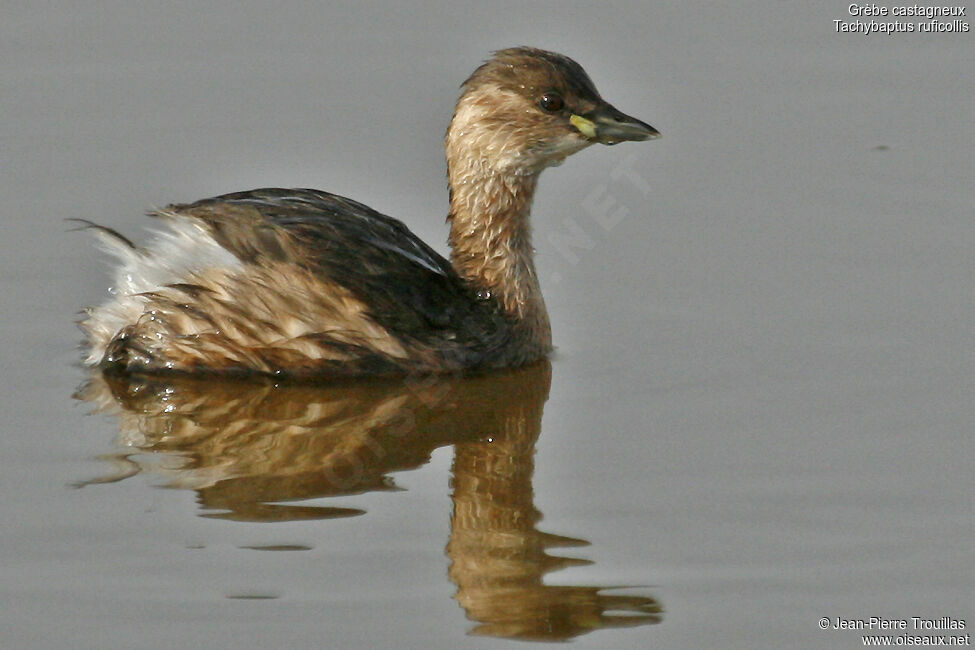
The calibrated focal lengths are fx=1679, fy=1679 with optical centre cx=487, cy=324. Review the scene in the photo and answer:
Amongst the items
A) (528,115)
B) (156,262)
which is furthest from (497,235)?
(156,262)

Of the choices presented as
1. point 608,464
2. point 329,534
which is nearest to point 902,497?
point 608,464

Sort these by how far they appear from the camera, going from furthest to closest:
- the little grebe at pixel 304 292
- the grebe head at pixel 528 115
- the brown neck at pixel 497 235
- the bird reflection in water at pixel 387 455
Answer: the brown neck at pixel 497 235 → the grebe head at pixel 528 115 → the little grebe at pixel 304 292 → the bird reflection in water at pixel 387 455

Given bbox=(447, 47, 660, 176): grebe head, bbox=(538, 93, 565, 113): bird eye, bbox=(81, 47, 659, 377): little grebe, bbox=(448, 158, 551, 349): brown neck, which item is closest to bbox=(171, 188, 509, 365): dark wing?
bbox=(81, 47, 659, 377): little grebe

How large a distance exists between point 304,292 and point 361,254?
33 centimetres

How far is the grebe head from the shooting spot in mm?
8375

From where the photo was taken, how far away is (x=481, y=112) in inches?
330

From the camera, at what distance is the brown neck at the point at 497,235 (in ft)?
27.9

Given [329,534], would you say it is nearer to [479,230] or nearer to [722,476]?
[722,476]

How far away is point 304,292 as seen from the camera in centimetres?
787

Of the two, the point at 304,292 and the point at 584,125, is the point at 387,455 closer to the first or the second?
the point at 304,292

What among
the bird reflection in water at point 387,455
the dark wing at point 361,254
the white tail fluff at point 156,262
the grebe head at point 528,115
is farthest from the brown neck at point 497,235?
the white tail fluff at point 156,262

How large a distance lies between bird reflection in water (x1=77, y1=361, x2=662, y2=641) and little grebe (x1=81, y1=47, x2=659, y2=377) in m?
0.13

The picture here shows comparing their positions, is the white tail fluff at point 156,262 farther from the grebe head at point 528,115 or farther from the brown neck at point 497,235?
the grebe head at point 528,115

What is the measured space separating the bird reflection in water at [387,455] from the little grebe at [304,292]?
0.42 ft
